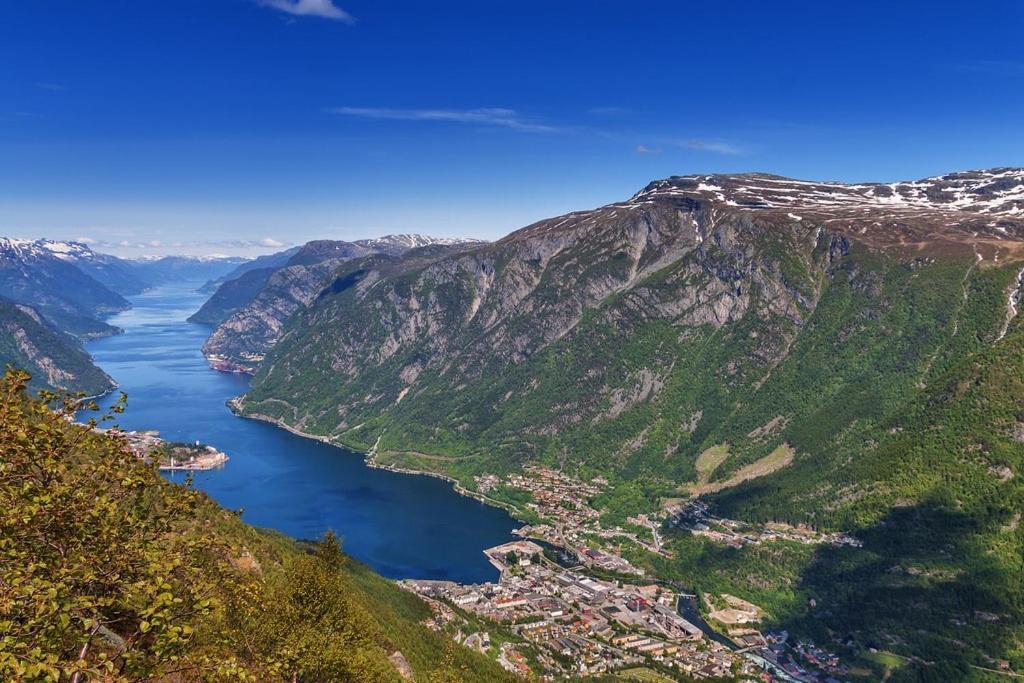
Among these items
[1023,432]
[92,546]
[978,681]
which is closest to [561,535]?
[978,681]

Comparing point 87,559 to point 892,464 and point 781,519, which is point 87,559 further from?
point 892,464

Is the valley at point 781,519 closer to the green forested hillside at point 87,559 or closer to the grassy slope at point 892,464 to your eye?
the grassy slope at point 892,464

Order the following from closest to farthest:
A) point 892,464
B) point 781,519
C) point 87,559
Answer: point 87,559
point 892,464
point 781,519

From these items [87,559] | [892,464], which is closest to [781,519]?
[892,464]

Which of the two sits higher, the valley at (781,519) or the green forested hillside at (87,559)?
the green forested hillside at (87,559)

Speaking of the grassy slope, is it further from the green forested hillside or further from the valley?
the green forested hillside

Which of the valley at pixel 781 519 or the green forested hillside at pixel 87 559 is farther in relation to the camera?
the valley at pixel 781 519

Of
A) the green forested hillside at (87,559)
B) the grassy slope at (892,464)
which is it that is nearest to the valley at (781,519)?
the grassy slope at (892,464)

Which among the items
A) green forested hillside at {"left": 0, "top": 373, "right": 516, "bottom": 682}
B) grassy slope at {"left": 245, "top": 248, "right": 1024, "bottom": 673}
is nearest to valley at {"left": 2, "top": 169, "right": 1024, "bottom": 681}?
grassy slope at {"left": 245, "top": 248, "right": 1024, "bottom": 673}

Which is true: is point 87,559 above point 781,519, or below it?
above

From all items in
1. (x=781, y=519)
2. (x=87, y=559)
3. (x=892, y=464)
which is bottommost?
(x=781, y=519)

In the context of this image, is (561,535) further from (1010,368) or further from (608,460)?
(1010,368)
